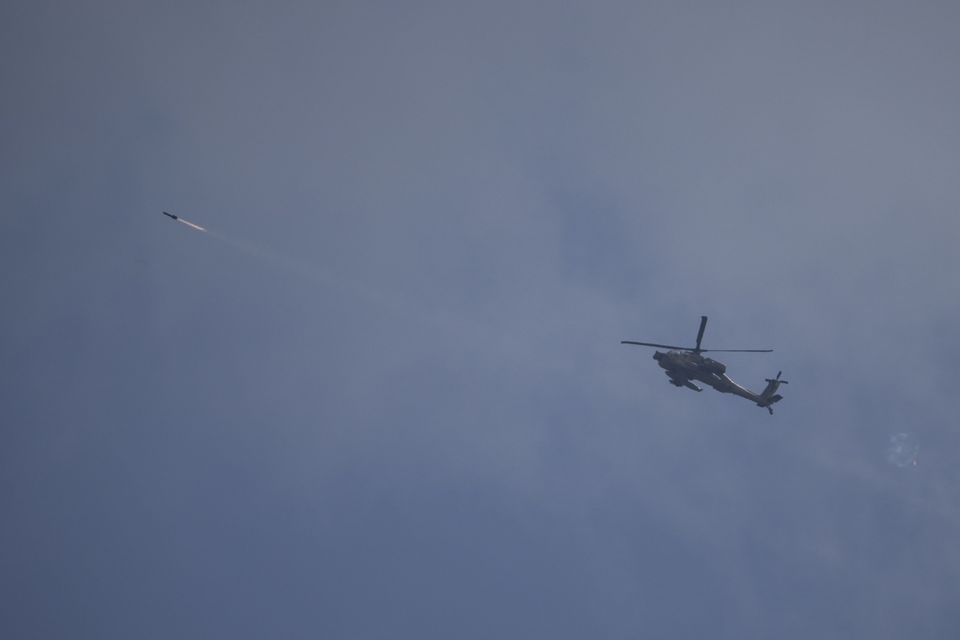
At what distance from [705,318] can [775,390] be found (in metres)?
13.3

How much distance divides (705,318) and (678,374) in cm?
746

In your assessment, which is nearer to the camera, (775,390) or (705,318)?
(705,318)

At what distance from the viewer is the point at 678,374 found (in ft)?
268

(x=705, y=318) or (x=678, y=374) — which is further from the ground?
(x=705, y=318)

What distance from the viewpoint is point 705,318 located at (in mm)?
76250

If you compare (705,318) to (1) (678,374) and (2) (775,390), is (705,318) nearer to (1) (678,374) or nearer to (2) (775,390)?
(1) (678,374)

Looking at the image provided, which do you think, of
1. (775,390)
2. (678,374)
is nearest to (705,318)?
(678,374)

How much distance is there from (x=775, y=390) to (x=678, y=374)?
32.6ft

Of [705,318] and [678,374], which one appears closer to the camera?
[705,318]

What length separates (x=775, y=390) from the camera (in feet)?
276
